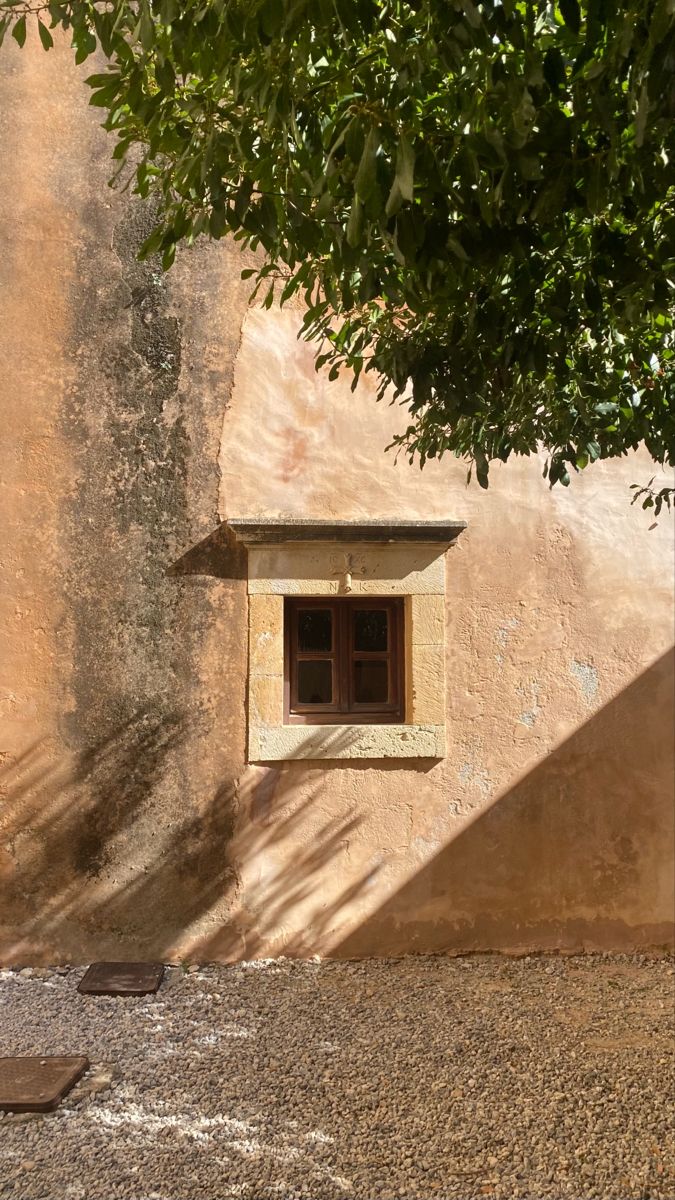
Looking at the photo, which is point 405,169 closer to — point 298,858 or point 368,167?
point 368,167

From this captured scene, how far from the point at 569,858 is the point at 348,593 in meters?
2.04

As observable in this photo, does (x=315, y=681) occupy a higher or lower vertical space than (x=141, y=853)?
higher

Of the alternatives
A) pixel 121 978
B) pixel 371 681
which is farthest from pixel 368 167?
pixel 121 978

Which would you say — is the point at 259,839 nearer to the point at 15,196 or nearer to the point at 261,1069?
the point at 261,1069

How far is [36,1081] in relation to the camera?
3344mm

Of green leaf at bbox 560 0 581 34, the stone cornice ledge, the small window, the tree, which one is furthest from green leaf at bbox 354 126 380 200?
the small window

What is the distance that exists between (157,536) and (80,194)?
2.01 meters

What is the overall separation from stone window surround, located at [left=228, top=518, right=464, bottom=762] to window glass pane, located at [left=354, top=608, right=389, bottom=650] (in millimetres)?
178

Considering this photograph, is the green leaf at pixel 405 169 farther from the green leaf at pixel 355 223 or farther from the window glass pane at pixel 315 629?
the window glass pane at pixel 315 629

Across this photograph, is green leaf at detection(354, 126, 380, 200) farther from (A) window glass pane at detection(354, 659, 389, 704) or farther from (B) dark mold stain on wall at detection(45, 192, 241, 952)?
(A) window glass pane at detection(354, 659, 389, 704)

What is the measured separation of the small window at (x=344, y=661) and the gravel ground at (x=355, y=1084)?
1.43m

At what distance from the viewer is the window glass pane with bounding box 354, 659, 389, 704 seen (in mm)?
5004

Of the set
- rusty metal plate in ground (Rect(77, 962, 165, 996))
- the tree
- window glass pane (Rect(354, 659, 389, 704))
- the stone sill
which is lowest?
rusty metal plate in ground (Rect(77, 962, 165, 996))

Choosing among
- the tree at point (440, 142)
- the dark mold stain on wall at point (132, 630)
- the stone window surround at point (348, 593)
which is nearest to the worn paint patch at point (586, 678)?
the stone window surround at point (348, 593)
